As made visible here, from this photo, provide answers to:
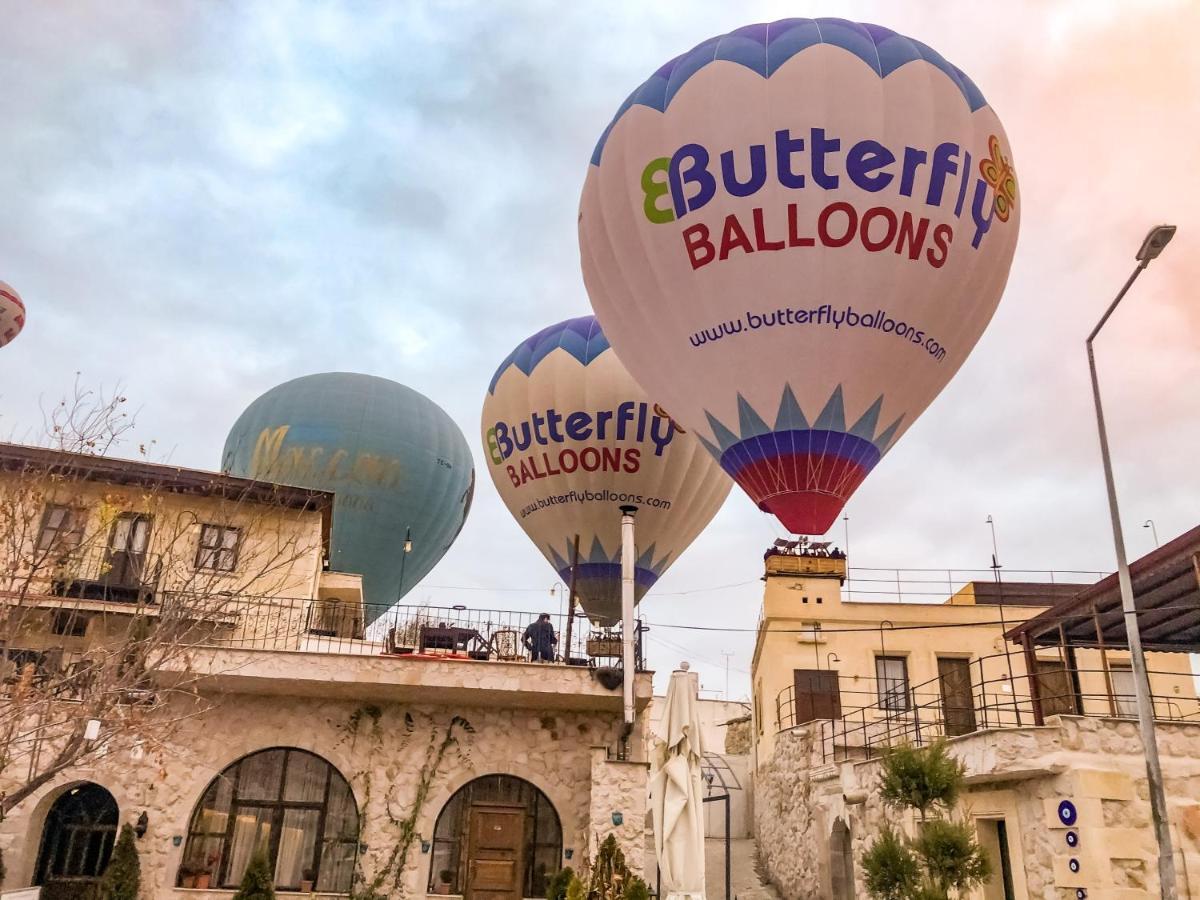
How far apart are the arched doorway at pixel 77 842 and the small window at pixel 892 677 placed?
63.2 feet

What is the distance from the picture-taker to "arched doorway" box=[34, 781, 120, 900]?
17.1m

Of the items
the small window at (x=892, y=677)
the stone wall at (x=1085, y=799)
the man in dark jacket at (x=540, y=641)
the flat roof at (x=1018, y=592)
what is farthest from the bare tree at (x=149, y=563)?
the flat roof at (x=1018, y=592)

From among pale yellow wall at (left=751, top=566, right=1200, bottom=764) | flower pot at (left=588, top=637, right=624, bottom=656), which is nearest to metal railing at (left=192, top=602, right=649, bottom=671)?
flower pot at (left=588, top=637, right=624, bottom=656)

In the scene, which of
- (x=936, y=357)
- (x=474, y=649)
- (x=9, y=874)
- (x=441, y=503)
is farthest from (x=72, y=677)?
(x=441, y=503)

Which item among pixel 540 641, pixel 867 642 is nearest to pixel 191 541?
pixel 540 641

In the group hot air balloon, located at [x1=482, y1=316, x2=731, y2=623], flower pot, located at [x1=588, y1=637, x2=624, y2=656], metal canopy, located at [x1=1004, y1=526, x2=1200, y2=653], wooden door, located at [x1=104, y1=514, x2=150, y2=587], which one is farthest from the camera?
hot air balloon, located at [x1=482, y1=316, x2=731, y2=623]

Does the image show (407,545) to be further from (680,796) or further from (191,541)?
(680,796)

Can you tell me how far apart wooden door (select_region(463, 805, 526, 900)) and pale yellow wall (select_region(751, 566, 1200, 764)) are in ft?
39.1

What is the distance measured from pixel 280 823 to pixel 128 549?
611 centimetres

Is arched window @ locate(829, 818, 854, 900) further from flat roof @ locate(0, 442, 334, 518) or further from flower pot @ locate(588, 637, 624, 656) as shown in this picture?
flat roof @ locate(0, 442, 334, 518)

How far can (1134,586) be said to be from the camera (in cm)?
1644

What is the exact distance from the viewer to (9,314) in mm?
24125

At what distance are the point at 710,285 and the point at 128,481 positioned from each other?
1225 centimetres

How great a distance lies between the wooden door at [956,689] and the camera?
1035 inches
